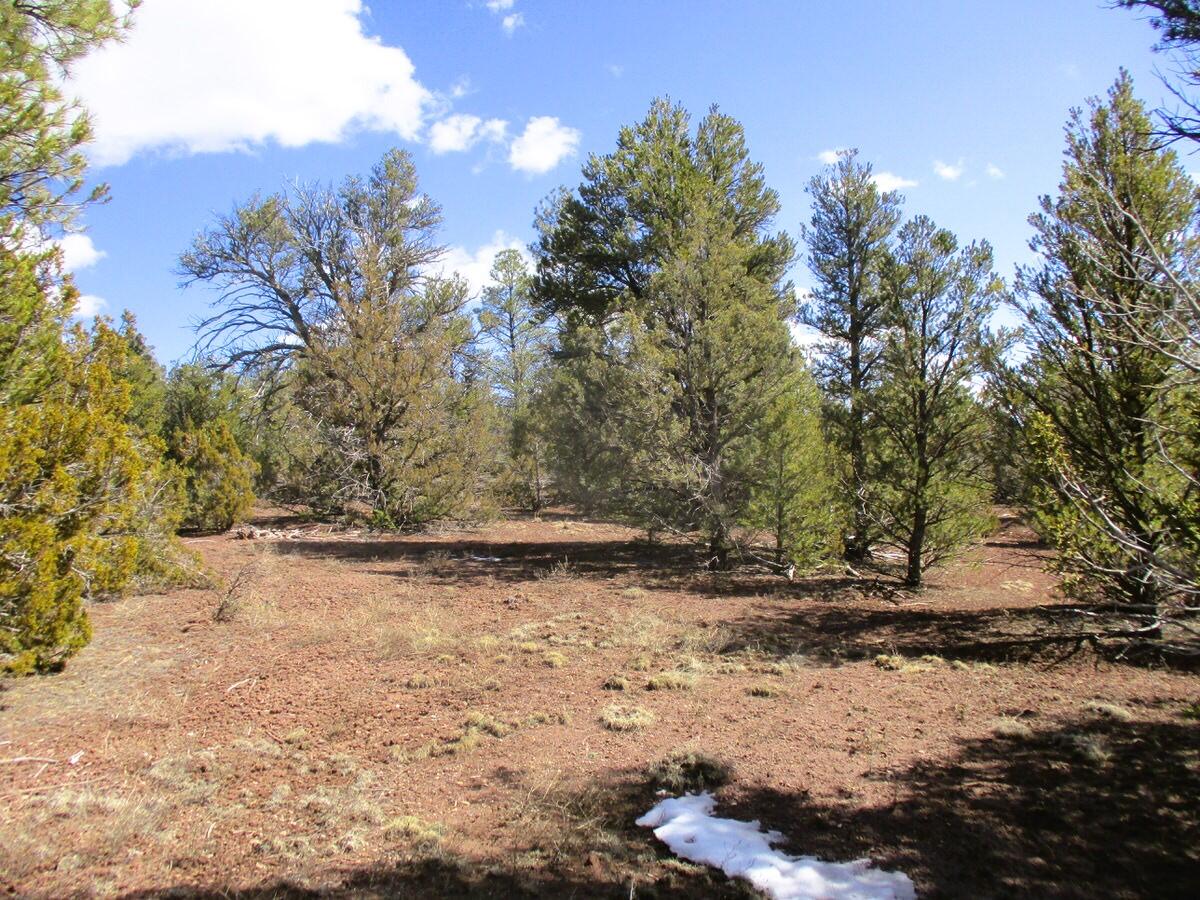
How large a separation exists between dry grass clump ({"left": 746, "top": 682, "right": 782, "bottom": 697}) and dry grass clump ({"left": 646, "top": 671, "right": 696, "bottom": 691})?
1.94 ft

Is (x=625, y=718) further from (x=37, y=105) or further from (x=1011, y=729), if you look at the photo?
(x=37, y=105)

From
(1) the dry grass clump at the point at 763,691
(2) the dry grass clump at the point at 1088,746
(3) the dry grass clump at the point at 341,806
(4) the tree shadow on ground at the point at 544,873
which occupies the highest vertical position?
(2) the dry grass clump at the point at 1088,746

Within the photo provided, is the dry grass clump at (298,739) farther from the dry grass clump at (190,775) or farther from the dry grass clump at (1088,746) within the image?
the dry grass clump at (1088,746)

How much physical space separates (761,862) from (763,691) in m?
3.20

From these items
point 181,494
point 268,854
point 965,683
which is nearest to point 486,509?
point 181,494

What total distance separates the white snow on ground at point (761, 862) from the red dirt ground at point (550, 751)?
14 cm

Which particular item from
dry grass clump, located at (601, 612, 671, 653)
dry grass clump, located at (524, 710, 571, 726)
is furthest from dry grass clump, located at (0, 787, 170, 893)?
dry grass clump, located at (601, 612, 671, 653)

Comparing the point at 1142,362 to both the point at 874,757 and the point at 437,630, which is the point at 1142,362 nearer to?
the point at 874,757

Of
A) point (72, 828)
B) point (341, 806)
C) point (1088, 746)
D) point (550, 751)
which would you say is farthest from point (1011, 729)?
point (72, 828)

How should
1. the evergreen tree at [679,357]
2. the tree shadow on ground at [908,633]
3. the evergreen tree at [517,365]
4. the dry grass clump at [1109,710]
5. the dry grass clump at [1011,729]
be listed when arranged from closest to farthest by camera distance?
the dry grass clump at [1011,729] → the dry grass clump at [1109,710] → the tree shadow on ground at [908,633] → the evergreen tree at [679,357] → the evergreen tree at [517,365]

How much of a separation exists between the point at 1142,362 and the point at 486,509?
16.8 metres

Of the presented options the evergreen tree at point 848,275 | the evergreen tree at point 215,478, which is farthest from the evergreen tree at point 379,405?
the evergreen tree at point 848,275

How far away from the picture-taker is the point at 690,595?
12.1 metres

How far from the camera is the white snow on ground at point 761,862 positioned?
349 centimetres
